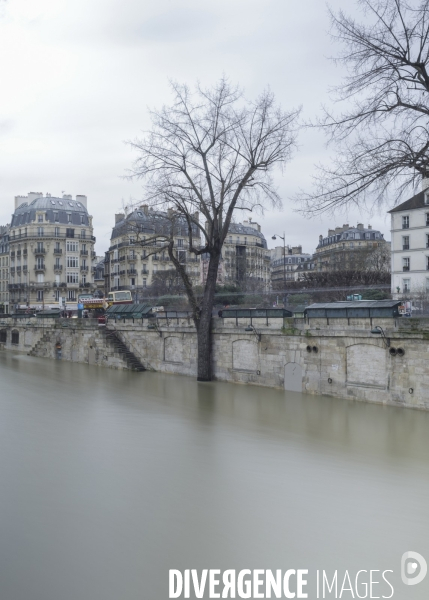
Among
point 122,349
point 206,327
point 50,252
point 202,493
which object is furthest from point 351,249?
point 202,493

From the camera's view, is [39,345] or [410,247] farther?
[39,345]

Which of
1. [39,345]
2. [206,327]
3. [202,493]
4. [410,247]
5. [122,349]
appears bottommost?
[202,493]

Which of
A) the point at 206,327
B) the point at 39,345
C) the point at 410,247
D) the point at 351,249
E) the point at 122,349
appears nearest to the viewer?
the point at 206,327

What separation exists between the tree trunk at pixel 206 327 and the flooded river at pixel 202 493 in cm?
607

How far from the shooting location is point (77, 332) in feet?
140

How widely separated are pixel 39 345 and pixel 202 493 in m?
38.4

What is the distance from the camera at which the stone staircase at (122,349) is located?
3578 centimetres

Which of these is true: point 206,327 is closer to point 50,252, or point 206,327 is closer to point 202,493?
point 202,493

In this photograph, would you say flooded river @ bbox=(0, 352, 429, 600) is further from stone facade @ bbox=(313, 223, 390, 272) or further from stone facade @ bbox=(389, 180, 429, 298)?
stone facade @ bbox=(313, 223, 390, 272)

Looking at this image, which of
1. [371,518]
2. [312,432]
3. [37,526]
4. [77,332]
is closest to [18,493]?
[37,526]

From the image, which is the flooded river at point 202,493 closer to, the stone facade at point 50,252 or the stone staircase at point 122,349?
the stone staircase at point 122,349

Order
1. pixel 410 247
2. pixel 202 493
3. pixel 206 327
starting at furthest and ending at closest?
pixel 410 247, pixel 206 327, pixel 202 493

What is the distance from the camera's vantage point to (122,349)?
122 feet

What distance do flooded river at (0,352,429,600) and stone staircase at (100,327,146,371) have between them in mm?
12288
